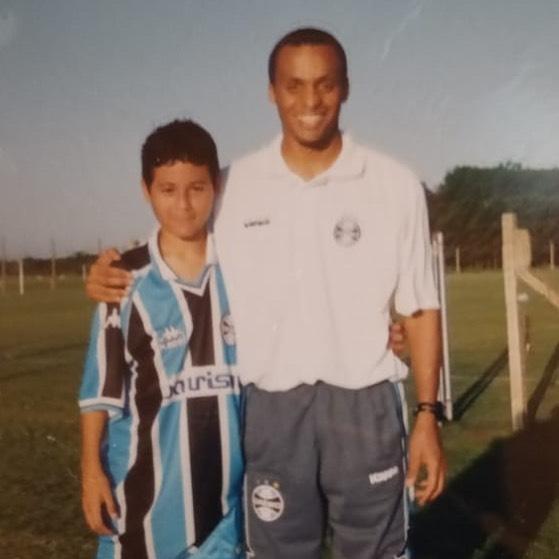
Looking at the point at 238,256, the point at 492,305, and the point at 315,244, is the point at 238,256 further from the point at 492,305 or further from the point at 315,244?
the point at 492,305

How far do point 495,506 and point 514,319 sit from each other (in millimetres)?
1638

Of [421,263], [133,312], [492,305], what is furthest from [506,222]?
[492,305]

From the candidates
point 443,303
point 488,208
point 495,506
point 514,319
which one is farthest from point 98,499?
point 488,208

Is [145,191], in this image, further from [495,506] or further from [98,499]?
[495,506]

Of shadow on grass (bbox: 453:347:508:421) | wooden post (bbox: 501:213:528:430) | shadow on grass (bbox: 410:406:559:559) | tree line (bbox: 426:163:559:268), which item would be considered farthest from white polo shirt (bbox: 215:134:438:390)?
tree line (bbox: 426:163:559:268)

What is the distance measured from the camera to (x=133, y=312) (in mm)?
2404

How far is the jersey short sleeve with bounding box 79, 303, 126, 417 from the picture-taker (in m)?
2.41

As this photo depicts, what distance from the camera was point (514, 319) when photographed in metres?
5.91

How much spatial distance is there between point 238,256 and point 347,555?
91 cm

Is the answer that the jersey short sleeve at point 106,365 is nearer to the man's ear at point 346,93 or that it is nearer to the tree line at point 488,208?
the man's ear at point 346,93

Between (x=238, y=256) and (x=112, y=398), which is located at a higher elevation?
(x=238, y=256)

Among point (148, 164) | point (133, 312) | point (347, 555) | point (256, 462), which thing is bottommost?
point (347, 555)

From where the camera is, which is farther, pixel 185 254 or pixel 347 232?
pixel 185 254

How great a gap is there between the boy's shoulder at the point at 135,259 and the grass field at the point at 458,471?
6.89ft
